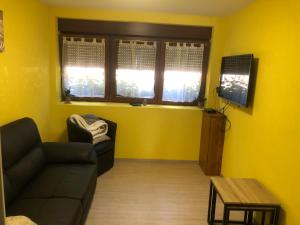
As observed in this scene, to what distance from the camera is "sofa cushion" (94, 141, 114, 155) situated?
3.49m

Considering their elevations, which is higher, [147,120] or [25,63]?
[25,63]

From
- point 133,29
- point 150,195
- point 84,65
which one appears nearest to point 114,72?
point 84,65

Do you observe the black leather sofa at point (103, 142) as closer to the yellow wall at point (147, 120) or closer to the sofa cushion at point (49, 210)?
the yellow wall at point (147, 120)

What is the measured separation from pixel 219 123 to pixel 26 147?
250cm

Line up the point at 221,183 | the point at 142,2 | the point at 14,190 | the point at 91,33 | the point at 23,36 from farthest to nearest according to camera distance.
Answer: the point at 91,33
the point at 142,2
the point at 23,36
the point at 221,183
the point at 14,190

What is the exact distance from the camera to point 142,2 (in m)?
3.26

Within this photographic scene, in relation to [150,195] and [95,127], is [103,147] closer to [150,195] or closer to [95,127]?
[95,127]

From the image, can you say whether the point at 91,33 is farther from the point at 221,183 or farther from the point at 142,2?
the point at 221,183

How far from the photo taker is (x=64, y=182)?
2453mm

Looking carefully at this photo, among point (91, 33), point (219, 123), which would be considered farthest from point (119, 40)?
point (219, 123)

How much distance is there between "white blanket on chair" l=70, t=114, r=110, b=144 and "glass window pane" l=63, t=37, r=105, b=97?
692mm

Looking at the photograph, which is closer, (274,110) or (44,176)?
(274,110)

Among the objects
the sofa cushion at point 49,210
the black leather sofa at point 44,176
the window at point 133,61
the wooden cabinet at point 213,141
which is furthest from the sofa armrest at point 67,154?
the wooden cabinet at point 213,141

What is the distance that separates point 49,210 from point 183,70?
294 cm
